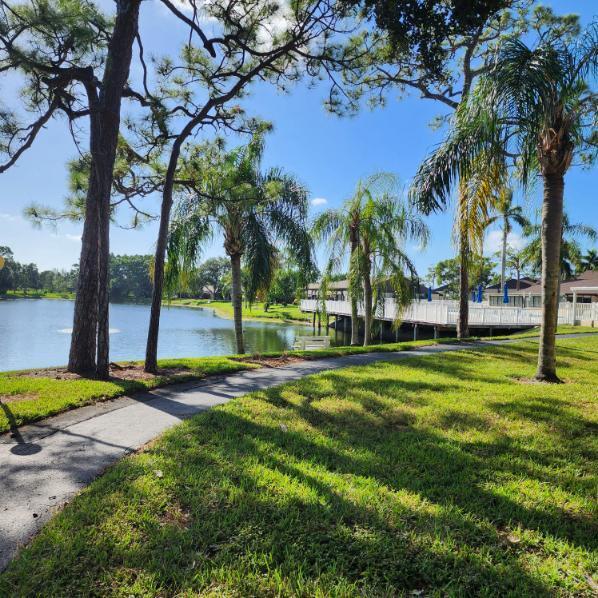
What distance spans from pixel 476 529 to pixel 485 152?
5.81 meters

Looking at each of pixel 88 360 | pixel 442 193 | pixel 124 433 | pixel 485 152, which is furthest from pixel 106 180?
pixel 485 152

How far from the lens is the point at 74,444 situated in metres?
4.15

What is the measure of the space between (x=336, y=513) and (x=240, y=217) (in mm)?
9728

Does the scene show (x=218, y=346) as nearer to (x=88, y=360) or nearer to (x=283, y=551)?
(x=88, y=360)

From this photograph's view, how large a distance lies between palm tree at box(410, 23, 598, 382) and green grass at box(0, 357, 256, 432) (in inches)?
231

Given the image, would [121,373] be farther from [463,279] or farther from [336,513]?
[463,279]

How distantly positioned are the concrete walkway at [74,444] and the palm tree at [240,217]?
15.1ft

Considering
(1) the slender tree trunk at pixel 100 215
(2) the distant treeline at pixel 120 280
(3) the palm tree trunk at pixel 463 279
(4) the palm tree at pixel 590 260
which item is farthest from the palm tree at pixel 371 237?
(2) the distant treeline at pixel 120 280

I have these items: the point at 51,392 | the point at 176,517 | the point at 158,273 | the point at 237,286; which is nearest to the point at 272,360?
the point at 237,286

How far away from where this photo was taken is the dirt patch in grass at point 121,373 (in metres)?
7.23

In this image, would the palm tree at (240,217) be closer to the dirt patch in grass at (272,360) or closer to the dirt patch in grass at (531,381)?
the dirt patch in grass at (272,360)

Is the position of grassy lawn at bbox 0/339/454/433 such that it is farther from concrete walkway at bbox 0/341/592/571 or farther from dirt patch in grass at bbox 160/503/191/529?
dirt patch in grass at bbox 160/503/191/529

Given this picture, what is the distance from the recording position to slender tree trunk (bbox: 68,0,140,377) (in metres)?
7.24

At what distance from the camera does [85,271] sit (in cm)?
734
